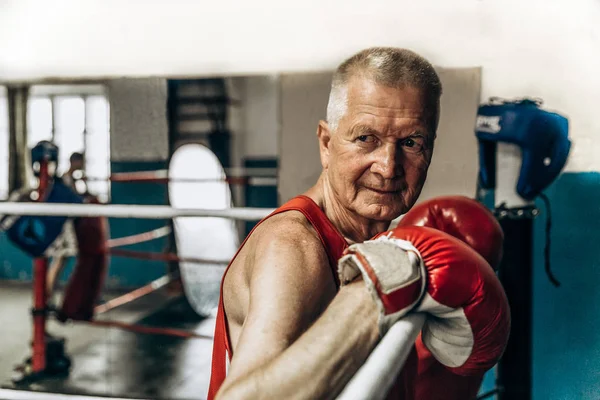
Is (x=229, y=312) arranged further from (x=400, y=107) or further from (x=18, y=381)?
(x=18, y=381)

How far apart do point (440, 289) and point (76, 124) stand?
5099 mm

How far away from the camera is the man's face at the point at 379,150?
86cm

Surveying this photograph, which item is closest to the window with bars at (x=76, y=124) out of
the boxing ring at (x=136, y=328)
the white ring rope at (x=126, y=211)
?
the boxing ring at (x=136, y=328)

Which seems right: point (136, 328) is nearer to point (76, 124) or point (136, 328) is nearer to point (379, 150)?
point (379, 150)

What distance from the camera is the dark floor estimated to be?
2.82 metres

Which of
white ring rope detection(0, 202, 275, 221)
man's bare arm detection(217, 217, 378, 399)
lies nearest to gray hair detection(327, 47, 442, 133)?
man's bare arm detection(217, 217, 378, 399)

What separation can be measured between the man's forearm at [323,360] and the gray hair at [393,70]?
425mm

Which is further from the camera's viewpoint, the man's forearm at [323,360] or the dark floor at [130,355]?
the dark floor at [130,355]

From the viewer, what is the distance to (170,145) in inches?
184

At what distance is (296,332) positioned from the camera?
585 millimetres

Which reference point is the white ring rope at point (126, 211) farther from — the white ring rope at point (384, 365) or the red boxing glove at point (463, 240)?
the white ring rope at point (384, 365)

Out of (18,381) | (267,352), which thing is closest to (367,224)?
(267,352)

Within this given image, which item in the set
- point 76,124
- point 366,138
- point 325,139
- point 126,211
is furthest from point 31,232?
point 76,124

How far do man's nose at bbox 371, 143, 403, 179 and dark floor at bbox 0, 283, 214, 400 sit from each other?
6.96 feet
